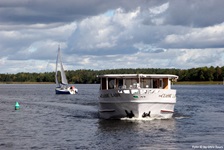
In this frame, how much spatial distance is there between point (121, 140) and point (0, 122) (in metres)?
17.7

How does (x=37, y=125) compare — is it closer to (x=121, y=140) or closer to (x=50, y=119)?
(x=50, y=119)

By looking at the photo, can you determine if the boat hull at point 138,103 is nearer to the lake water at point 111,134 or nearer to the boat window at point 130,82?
the lake water at point 111,134

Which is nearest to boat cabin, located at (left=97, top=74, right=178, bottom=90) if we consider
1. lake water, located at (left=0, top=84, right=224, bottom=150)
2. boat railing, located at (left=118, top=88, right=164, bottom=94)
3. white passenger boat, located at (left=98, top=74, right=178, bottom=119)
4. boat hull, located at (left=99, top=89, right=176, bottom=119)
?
white passenger boat, located at (left=98, top=74, right=178, bottom=119)

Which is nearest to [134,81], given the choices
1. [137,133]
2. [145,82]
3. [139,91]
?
[145,82]

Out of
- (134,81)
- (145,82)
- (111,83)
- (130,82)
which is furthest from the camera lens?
(111,83)

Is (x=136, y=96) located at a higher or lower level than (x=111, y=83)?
lower

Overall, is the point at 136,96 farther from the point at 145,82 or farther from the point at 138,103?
the point at 145,82

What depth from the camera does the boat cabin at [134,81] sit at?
4759 centimetres

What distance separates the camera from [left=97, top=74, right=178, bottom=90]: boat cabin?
47.6 meters

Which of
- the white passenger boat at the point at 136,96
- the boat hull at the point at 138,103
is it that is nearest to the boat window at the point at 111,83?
the white passenger boat at the point at 136,96

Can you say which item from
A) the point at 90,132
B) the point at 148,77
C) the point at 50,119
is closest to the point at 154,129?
the point at 90,132

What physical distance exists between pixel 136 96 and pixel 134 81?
12.3 feet

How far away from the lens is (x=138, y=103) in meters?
44.6

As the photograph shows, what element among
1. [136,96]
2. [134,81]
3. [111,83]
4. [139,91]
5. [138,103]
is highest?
[134,81]
